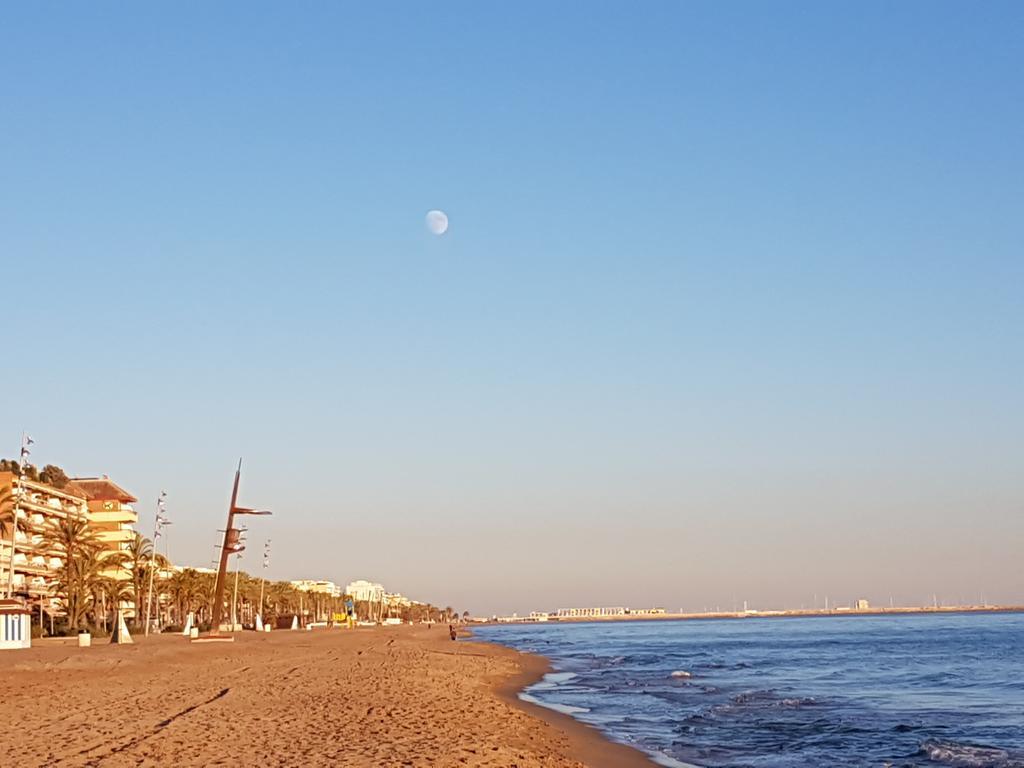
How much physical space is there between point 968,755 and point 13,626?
4354 cm

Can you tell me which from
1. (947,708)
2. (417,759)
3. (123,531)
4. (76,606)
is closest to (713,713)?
(947,708)

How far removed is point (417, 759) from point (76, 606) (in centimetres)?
6997

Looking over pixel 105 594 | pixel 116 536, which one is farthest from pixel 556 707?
pixel 116 536

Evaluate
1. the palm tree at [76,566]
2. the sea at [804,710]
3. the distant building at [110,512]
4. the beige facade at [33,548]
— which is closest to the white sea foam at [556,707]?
the sea at [804,710]

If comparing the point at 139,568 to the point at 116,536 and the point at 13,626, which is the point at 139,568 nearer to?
the point at 116,536

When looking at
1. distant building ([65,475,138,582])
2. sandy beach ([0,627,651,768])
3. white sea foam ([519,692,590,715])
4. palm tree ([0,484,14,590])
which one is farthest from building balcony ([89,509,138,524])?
white sea foam ([519,692,590,715])

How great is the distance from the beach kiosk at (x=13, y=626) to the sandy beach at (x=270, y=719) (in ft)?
32.5

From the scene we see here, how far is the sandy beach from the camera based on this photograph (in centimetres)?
1535

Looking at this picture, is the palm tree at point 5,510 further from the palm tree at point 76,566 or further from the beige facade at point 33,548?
the palm tree at point 76,566

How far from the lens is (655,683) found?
140 feet

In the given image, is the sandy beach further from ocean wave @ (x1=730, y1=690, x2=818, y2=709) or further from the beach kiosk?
the beach kiosk

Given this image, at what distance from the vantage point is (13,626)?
160ft

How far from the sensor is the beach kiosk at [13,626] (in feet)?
156

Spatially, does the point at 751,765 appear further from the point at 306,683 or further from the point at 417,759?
the point at 306,683
